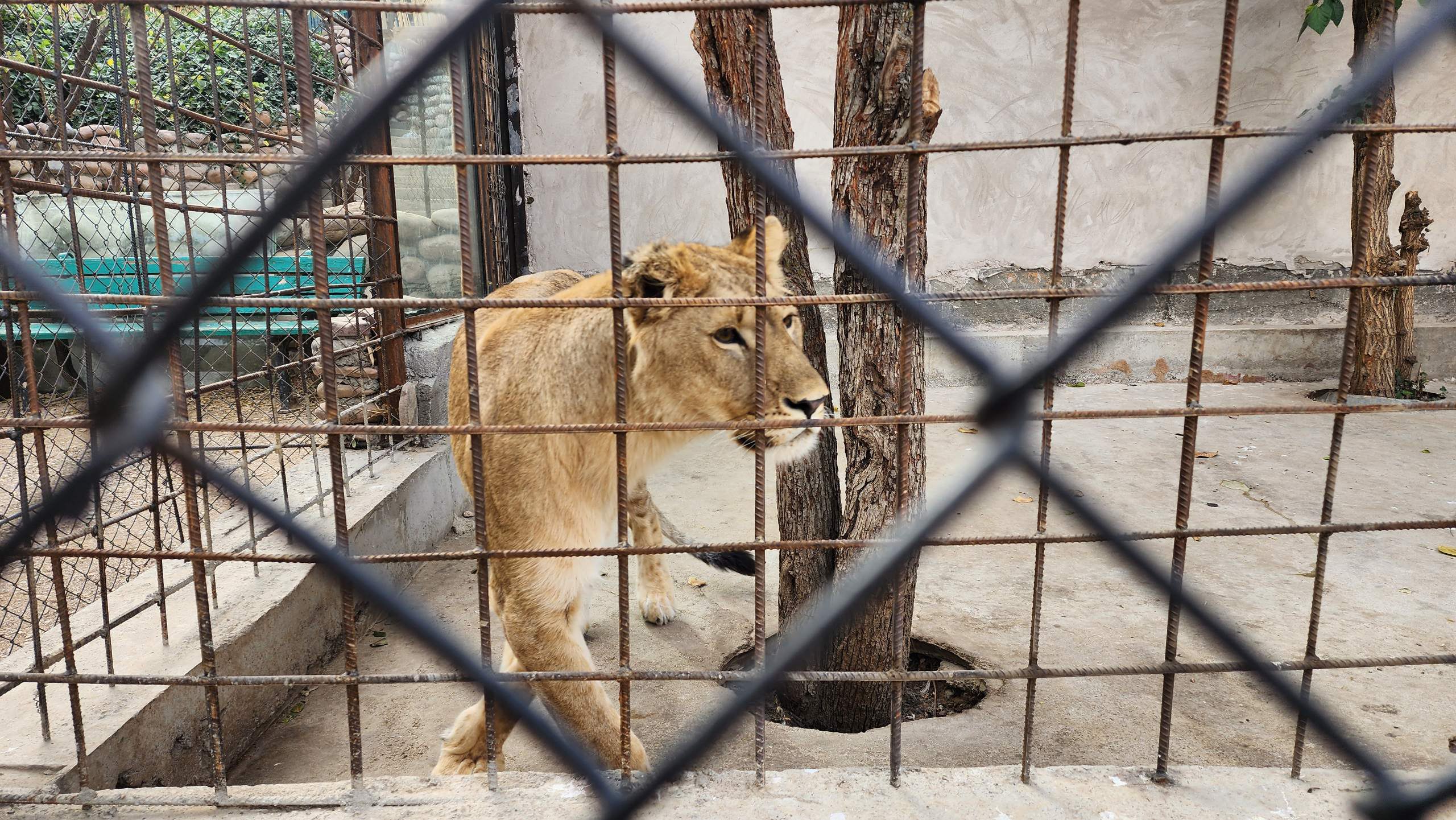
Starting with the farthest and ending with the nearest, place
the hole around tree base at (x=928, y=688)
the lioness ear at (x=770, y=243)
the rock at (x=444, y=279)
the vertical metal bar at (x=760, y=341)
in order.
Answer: the rock at (x=444, y=279)
the hole around tree base at (x=928, y=688)
the lioness ear at (x=770, y=243)
the vertical metal bar at (x=760, y=341)

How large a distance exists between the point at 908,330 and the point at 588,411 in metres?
1.10

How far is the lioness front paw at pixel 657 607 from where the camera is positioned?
4.16 m

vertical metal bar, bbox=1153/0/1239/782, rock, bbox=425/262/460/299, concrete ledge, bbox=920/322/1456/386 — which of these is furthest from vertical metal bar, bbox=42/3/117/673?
concrete ledge, bbox=920/322/1456/386

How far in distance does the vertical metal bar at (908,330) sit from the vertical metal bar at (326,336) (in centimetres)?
120

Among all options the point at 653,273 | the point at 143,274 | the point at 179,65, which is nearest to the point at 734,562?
the point at 653,273

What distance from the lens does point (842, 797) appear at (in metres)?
2.06

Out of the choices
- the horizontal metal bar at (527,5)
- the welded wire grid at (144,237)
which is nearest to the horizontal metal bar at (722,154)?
the welded wire grid at (144,237)

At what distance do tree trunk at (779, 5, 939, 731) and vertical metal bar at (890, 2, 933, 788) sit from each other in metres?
0.34

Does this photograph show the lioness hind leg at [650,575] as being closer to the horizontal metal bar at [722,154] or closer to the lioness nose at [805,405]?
the lioness nose at [805,405]

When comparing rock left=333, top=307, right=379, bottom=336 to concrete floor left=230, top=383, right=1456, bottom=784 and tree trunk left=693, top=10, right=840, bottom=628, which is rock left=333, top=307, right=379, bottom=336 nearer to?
concrete floor left=230, top=383, right=1456, bottom=784

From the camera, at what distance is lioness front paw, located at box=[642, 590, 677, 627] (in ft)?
13.6

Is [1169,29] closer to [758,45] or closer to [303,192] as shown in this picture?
[758,45]

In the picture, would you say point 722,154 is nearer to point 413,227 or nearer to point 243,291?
point 413,227

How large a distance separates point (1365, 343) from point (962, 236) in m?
3.54
